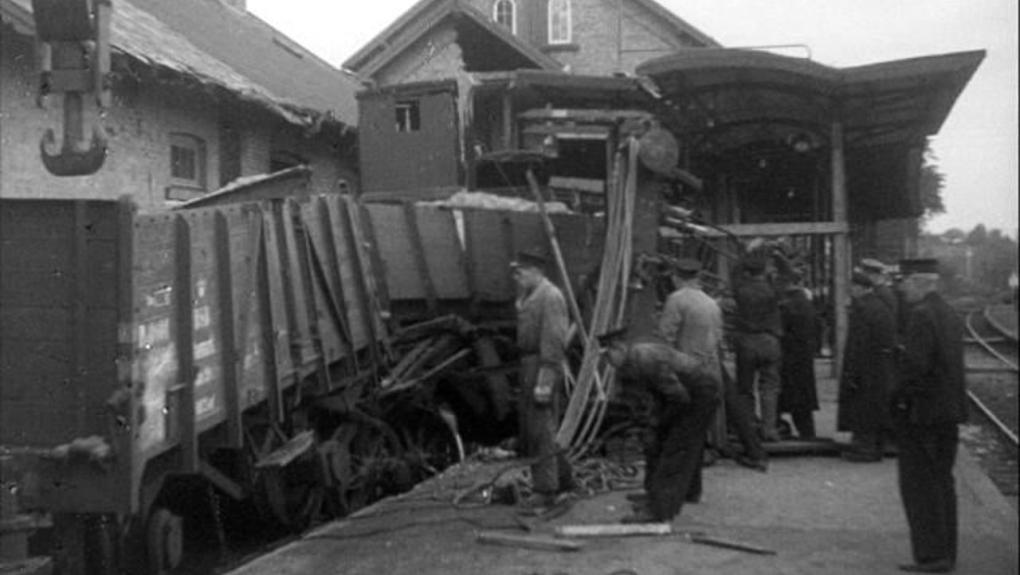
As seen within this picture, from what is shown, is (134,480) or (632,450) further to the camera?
(632,450)

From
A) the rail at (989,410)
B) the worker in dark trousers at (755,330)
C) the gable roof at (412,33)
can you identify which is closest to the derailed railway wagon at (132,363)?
the worker in dark trousers at (755,330)

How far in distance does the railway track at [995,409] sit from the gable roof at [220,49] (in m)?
7.21

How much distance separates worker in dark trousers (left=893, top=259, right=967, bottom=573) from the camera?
6.09 meters

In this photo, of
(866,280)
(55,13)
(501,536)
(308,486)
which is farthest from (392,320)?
(55,13)

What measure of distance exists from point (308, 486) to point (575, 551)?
8.23 ft

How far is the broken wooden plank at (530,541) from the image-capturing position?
21.5ft

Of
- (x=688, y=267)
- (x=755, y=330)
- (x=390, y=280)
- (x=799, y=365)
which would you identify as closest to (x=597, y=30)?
(x=799, y=365)

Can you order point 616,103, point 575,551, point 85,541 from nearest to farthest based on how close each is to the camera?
point 85,541 < point 575,551 < point 616,103

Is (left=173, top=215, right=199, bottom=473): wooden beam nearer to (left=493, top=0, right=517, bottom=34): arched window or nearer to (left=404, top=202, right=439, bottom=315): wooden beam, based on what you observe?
(left=404, top=202, right=439, bottom=315): wooden beam

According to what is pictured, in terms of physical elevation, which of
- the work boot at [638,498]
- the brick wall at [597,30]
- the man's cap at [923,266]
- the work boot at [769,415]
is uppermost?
the brick wall at [597,30]

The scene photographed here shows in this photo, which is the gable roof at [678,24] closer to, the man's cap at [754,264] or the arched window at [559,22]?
the arched window at [559,22]

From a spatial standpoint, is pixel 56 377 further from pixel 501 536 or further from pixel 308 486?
pixel 308 486

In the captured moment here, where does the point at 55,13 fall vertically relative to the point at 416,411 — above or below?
above

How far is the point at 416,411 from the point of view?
33.5 ft
